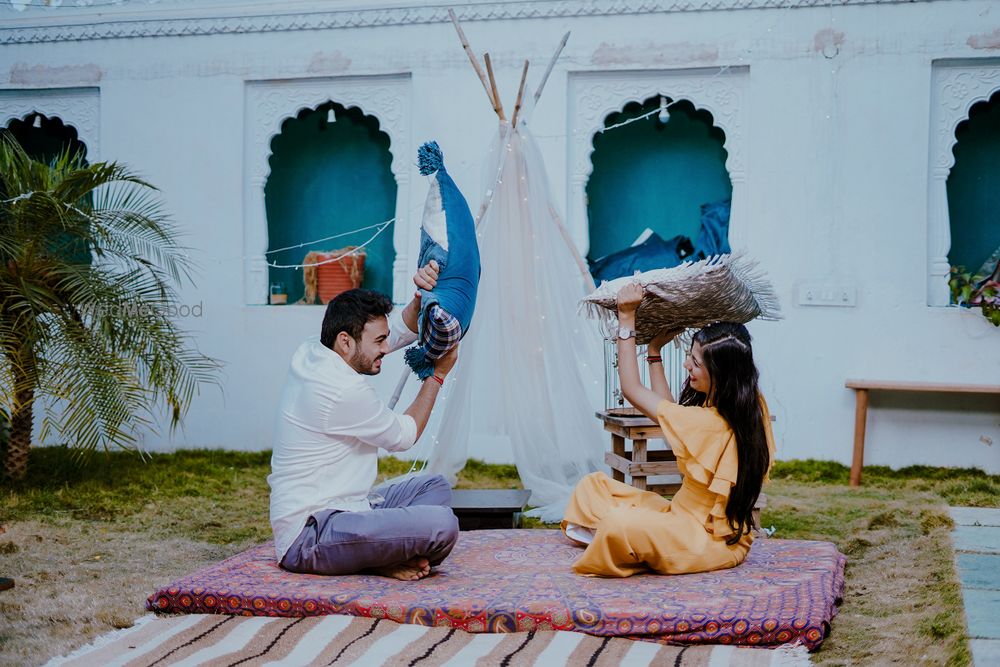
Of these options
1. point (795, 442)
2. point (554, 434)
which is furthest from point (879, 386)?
point (554, 434)

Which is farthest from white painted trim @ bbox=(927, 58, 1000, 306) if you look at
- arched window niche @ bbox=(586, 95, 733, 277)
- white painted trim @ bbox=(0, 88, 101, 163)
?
white painted trim @ bbox=(0, 88, 101, 163)

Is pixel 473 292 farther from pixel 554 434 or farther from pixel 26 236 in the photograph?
pixel 26 236

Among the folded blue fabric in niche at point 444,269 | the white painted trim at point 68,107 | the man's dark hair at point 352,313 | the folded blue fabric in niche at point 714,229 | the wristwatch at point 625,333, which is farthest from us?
the white painted trim at point 68,107

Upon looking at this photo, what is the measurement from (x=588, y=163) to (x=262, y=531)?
2.86 metres

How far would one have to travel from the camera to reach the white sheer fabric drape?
4.58 meters

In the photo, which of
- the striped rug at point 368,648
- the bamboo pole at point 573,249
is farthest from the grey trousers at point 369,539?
the bamboo pole at point 573,249

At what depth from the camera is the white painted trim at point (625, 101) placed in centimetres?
579

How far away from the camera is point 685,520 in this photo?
123 inches

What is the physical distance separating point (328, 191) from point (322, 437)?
400 cm

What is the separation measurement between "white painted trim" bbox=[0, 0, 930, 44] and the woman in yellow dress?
317cm

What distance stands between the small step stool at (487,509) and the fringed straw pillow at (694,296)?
0.78m

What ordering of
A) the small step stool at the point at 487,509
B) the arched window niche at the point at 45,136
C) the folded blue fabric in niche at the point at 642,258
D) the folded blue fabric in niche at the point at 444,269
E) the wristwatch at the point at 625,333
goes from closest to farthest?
the wristwatch at the point at 625,333 → the folded blue fabric in niche at the point at 444,269 → the small step stool at the point at 487,509 → the folded blue fabric in niche at the point at 642,258 → the arched window niche at the point at 45,136

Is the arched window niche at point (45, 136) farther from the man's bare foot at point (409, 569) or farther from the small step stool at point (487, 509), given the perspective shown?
the man's bare foot at point (409, 569)

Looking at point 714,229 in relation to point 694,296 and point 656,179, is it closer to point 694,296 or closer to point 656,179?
point 656,179
